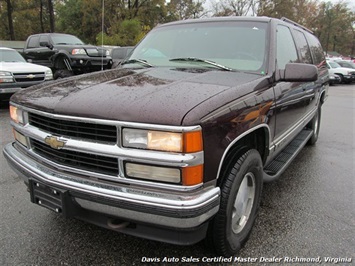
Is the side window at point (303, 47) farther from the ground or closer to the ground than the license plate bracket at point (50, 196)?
farther from the ground

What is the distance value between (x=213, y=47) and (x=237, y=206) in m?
1.61

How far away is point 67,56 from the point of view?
1038 centimetres

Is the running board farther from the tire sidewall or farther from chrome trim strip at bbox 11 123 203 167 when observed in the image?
chrome trim strip at bbox 11 123 203 167

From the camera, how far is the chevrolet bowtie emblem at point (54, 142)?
2068mm

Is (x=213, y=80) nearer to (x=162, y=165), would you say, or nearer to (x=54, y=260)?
(x=162, y=165)

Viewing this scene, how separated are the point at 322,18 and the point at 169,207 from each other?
6207 centimetres

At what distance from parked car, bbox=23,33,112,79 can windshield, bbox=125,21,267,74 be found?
23.2ft

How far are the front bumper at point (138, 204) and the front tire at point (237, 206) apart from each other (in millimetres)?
156

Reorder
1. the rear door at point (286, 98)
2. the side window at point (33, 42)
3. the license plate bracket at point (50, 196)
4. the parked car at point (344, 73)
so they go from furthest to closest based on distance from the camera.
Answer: the parked car at point (344, 73) → the side window at point (33, 42) → the rear door at point (286, 98) → the license plate bracket at point (50, 196)

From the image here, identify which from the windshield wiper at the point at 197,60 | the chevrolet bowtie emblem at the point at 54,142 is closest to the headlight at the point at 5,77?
the windshield wiper at the point at 197,60

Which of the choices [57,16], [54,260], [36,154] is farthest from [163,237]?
[57,16]

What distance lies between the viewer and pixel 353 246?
2.59m

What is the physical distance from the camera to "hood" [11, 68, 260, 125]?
72.4 inches

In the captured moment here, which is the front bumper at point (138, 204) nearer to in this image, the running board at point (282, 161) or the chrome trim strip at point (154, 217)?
the chrome trim strip at point (154, 217)
